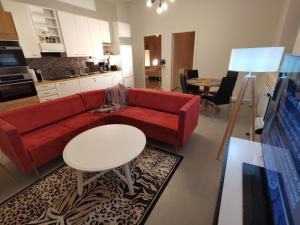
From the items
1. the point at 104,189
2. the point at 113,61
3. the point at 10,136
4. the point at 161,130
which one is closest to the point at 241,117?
the point at 161,130

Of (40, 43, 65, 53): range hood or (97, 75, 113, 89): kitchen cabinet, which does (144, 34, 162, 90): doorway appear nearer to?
(97, 75, 113, 89): kitchen cabinet

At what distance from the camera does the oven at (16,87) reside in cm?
271

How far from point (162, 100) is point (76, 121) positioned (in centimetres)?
156

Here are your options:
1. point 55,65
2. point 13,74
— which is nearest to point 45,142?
point 13,74

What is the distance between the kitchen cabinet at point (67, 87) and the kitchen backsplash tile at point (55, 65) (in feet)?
2.33

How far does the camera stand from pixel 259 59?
1525mm

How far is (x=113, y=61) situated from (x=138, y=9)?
2.03m

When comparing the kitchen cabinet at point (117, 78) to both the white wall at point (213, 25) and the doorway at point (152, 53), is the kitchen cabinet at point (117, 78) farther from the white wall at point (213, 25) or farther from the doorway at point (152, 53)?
the doorway at point (152, 53)

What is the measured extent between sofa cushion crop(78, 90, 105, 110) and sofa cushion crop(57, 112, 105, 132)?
9.2 inches

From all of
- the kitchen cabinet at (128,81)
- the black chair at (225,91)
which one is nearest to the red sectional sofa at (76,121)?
the black chair at (225,91)

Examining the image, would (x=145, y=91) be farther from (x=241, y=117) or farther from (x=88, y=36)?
(x=88, y=36)

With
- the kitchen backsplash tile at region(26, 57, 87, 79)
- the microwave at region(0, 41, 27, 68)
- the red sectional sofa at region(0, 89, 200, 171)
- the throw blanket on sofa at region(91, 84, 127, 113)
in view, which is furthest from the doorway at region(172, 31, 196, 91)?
the microwave at region(0, 41, 27, 68)

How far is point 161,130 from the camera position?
7.47ft

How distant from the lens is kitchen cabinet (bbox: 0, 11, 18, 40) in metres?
2.62
